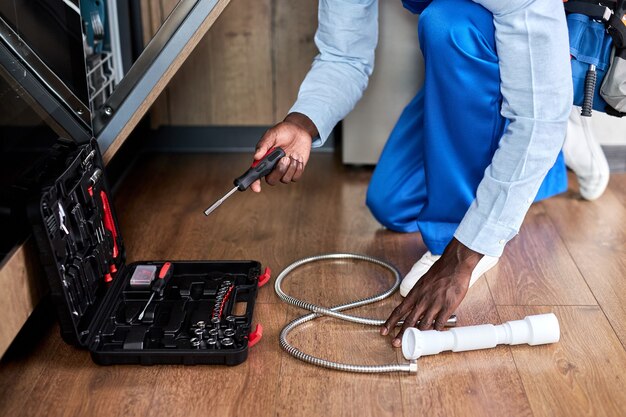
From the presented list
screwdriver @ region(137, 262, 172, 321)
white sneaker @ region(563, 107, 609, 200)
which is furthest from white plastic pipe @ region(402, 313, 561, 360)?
white sneaker @ region(563, 107, 609, 200)

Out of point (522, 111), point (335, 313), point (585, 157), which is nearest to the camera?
point (522, 111)

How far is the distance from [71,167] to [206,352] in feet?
1.27

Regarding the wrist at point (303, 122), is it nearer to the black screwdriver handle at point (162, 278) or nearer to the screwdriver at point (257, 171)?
the screwdriver at point (257, 171)

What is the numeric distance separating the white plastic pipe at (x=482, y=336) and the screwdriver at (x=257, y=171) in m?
0.36

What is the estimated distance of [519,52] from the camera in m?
1.24

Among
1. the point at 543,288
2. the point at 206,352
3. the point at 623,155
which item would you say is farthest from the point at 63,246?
the point at 623,155

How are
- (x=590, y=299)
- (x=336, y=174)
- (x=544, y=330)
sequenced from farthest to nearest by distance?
(x=336, y=174) → (x=590, y=299) → (x=544, y=330)

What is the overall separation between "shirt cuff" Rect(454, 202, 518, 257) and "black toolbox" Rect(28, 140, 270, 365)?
1.30ft

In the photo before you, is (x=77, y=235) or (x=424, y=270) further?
(x=424, y=270)

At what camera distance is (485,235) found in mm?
1306

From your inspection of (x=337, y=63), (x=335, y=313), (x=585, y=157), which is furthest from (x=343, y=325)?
(x=585, y=157)

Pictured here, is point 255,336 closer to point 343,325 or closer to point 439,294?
point 343,325

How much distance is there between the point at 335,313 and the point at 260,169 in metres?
0.30

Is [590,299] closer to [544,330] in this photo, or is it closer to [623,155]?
[544,330]
